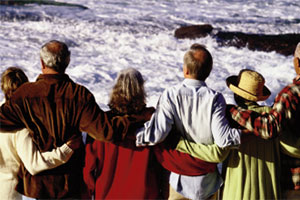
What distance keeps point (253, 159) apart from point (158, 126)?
1.82 feet

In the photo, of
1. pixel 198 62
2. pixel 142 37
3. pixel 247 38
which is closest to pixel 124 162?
pixel 198 62

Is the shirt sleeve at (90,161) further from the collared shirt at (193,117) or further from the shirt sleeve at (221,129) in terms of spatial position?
the shirt sleeve at (221,129)

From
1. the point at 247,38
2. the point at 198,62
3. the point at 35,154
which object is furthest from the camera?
the point at 247,38

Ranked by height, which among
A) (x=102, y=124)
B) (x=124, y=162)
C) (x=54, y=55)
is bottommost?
(x=124, y=162)

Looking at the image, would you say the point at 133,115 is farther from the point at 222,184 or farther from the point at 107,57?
the point at 107,57

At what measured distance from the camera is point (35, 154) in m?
2.15

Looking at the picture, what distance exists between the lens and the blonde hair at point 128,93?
210cm

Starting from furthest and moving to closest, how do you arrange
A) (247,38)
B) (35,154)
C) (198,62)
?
1. (247,38)
2. (35,154)
3. (198,62)

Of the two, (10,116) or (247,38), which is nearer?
(10,116)

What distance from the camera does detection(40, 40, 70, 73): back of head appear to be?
2049 mm

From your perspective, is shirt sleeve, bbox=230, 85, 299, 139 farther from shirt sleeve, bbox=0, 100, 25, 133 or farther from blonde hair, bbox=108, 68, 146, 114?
shirt sleeve, bbox=0, 100, 25, 133

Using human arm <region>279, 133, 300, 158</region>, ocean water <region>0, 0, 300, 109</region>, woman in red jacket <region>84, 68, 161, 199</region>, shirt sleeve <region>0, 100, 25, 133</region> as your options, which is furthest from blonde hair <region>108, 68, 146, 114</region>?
ocean water <region>0, 0, 300, 109</region>

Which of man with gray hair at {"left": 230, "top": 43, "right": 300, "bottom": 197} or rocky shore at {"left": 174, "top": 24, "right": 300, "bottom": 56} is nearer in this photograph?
man with gray hair at {"left": 230, "top": 43, "right": 300, "bottom": 197}

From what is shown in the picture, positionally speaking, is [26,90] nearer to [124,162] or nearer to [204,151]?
[124,162]
